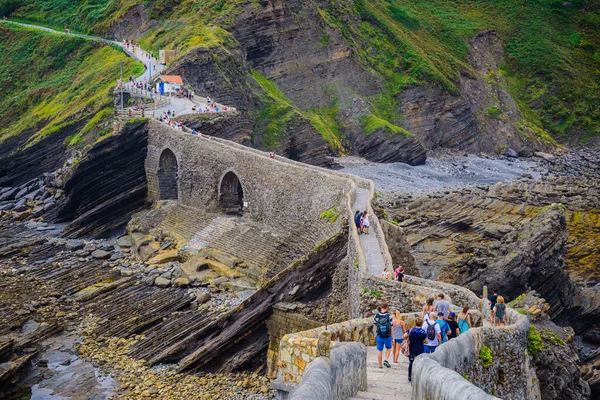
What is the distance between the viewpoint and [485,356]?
50.7 feet

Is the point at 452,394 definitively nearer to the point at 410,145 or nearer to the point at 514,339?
the point at 514,339

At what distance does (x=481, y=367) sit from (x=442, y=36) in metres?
96.2

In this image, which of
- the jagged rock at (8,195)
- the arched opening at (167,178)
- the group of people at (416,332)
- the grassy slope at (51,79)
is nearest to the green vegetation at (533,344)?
the group of people at (416,332)

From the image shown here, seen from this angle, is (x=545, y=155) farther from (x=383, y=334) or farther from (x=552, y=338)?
(x=383, y=334)

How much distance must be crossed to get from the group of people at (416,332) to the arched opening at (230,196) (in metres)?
28.2

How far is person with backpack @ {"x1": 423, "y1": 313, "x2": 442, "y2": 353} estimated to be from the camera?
14.9m

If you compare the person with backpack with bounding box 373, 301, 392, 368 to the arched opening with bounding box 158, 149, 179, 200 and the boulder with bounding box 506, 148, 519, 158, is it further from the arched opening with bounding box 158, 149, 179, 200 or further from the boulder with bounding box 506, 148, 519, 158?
the boulder with bounding box 506, 148, 519, 158

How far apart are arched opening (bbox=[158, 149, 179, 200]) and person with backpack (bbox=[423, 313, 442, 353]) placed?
35.4 m

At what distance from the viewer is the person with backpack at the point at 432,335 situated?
49.0 ft

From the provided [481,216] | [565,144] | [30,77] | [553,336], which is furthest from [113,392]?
[565,144]

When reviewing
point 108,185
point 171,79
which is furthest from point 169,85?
point 108,185

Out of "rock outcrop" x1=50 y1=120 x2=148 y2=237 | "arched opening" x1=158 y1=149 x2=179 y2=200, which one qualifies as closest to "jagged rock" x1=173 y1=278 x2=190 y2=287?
"rock outcrop" x1=50 y1=120 x2=148 y2=237

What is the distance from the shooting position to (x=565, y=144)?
332 feet

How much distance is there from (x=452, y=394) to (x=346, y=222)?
22340 mm
